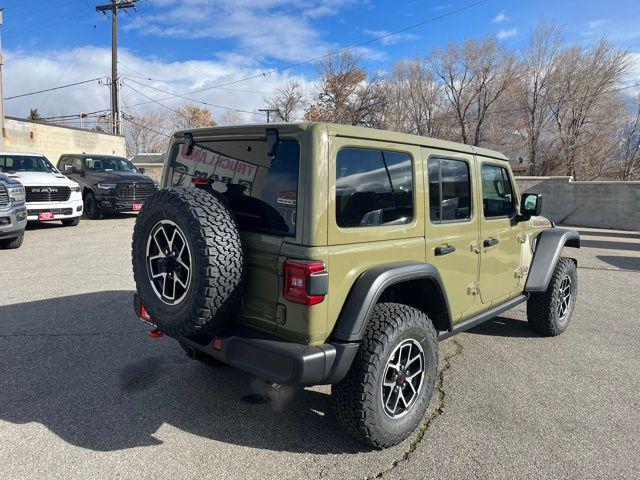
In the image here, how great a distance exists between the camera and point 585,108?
2811 cm

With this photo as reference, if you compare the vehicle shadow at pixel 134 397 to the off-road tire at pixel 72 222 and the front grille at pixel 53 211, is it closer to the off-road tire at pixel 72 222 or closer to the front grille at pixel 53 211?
the front grille at pixel 53 211

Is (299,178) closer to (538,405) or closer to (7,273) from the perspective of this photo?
(538,405)

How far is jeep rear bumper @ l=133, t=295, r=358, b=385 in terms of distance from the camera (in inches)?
91.4

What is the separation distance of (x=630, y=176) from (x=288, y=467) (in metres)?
31.7

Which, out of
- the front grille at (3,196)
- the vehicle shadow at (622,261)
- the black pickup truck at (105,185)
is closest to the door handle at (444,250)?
the vehicle shadow at (622,261)

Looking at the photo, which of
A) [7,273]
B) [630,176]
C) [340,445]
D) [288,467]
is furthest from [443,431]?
[630,176]

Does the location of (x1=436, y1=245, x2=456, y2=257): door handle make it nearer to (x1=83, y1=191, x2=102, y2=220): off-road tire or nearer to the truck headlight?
the truck headlight

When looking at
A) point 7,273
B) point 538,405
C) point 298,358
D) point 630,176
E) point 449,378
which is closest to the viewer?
point 298,358

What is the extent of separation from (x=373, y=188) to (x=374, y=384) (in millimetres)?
1138

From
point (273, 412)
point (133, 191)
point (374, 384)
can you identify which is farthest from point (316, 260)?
point (133, 191)

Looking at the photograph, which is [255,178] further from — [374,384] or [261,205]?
[374,384]

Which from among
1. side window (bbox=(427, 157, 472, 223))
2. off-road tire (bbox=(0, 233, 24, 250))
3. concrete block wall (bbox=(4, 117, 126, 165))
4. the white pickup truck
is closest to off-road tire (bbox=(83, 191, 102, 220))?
the white pickup truck

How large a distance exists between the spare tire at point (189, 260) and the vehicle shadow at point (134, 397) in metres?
0.75

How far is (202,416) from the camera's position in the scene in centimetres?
304
